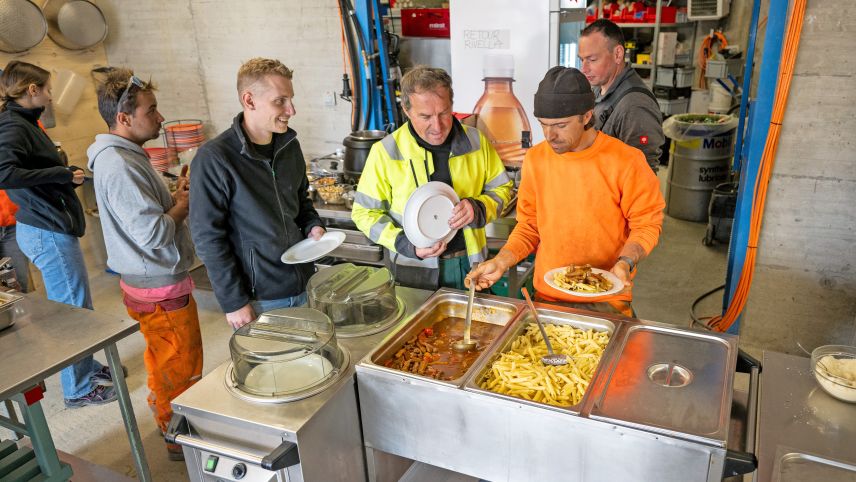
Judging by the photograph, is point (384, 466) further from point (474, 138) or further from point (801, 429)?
point (474, 138)

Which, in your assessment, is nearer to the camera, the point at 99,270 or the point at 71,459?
the point at 71,459

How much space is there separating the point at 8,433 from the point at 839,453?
3922 millimetres

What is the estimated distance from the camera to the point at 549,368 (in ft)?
5.92

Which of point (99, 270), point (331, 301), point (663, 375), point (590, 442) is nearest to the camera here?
point (590, 442)

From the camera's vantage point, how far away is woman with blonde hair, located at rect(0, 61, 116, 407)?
10.5ft

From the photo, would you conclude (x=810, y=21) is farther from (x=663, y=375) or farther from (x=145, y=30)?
(x=145, y=30)

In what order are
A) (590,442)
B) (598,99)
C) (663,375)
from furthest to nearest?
(598,99), (663,375), (590,442)

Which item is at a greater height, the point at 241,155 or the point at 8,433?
the point at 241,155

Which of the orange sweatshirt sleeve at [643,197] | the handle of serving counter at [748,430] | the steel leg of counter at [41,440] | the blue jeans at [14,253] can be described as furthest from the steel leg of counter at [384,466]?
the blue jeans at [14,253]

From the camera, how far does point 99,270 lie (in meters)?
Result: 5.64

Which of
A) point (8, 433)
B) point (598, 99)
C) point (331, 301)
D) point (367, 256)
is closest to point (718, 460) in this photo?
point (331, 301)

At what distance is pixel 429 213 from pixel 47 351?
1534 millimetres

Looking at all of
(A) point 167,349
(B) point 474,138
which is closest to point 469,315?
(B) point 474,138

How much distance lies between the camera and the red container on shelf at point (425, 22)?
4.47 meters
